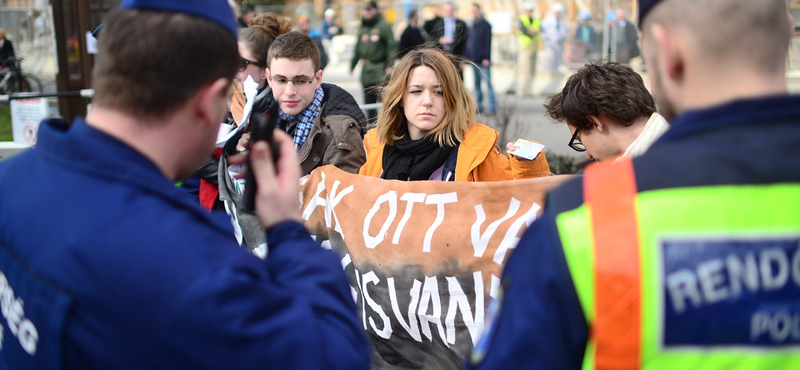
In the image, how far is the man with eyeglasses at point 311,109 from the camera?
4.32 meters

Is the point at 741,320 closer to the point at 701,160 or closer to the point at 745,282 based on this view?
the point at 745,282

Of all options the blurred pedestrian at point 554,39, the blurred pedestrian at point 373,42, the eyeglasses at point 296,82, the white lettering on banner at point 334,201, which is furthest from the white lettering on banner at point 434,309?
the blurred pedestrian at point 554,39

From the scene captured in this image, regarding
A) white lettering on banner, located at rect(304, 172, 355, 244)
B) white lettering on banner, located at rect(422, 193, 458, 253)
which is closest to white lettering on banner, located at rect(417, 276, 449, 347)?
white lettering on banner, located at rect(422, 193, 458, 253)

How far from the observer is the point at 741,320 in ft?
4.27

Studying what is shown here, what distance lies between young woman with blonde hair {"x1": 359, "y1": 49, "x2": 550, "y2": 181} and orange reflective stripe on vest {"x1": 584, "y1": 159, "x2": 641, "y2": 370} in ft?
8.23

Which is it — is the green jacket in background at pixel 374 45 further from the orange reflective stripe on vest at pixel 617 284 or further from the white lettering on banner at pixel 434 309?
the orange reflective stripe on vest at pixel 617 284

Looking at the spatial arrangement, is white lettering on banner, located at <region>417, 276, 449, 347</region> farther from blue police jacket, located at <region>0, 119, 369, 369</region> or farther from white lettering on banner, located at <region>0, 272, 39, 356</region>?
white lettering on banner, located at <region>0, 272, 39, 356</region>

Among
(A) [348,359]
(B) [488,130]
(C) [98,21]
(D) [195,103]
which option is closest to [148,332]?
(A) [348,359]

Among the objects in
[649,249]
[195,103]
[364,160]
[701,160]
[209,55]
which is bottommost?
[364,160]

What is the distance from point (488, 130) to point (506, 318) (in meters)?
2.72

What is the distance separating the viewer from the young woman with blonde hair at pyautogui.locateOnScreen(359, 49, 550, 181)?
13.0 feet

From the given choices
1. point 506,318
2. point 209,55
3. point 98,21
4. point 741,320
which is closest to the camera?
point 741,320

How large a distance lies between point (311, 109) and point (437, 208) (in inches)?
57.6

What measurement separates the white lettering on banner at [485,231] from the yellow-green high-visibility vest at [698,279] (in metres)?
1.87
